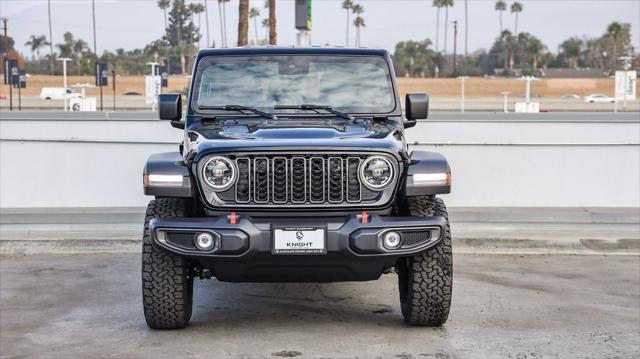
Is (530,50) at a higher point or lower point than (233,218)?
higher

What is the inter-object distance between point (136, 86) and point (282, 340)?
98.7 meters

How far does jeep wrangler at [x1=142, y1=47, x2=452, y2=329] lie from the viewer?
22.1ft

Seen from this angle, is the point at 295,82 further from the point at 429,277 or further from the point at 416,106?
the point at 429,277

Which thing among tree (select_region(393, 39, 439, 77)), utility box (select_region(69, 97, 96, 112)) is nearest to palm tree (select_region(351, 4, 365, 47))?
tree (select_region(393, 39, 439, 77))

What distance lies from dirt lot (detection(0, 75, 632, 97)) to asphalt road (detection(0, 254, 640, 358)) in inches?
3310

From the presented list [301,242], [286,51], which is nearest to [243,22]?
[286,51]

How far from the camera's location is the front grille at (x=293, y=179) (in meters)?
6.93

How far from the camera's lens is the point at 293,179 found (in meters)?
6.95

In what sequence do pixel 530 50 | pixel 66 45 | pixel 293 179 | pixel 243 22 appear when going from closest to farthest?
1. pixel 293 179
2. pixel 243 22
3. pixel 530 50
4. pixel 66 45

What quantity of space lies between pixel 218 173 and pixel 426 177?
140 centimetres

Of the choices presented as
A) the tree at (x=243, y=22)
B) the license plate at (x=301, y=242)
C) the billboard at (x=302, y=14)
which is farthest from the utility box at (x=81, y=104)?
the license plate at (x=301, y=242)

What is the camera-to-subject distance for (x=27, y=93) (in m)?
98.5

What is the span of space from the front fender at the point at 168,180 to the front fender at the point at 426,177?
1465 mm

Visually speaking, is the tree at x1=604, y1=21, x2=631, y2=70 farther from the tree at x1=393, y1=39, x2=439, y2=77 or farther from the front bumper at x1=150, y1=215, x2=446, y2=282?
the front bumper at x1=150, y1=215, x2=446, y2=282
